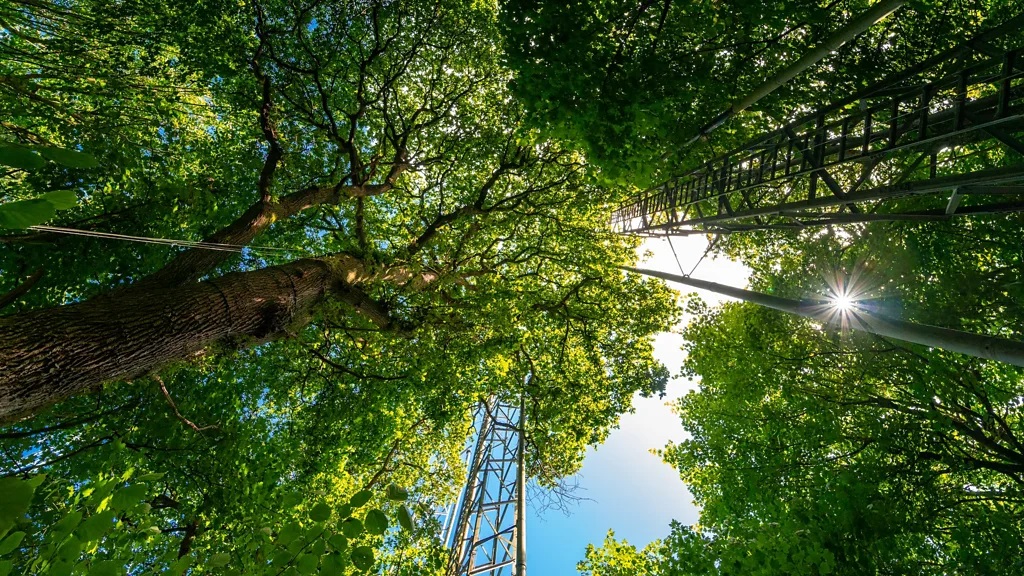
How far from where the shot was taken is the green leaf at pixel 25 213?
656 millimetres

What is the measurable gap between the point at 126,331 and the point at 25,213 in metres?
3.92

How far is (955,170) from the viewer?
25.0 feet

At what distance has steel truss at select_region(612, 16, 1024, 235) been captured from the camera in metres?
4.22

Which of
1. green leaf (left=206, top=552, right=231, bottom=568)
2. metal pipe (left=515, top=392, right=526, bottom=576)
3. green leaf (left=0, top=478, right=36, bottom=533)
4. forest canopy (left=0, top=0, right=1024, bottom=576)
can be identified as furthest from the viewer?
metal pipe (left=515, top=392, right=526, bottom=576)

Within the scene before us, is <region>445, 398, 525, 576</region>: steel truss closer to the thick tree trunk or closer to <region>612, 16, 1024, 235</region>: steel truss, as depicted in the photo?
the thick tree trunk

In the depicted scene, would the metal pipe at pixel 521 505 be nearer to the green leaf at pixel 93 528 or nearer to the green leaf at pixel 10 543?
the green leaf at pixel 93 528

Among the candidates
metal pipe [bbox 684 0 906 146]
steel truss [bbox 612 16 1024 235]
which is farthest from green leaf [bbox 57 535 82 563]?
metal pipe [bbox 684 0 906 146]

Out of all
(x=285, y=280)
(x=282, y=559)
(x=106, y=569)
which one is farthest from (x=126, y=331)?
(x=282, y=559)

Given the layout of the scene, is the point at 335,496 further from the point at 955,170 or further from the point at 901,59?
the point at 955,170

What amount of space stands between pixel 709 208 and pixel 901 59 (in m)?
4.43

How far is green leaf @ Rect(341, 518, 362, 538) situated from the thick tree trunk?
2.90 metres

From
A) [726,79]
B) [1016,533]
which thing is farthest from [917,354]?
[726,79]

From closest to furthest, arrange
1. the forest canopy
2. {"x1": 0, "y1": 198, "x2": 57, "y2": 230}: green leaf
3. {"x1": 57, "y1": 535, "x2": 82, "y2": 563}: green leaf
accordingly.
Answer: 1. {"x1": 0, "y1": 198, "x2": 57, "y2": 230}: green leaf
2. {"x1": 57, "y1": 535, "x2": 82, "y2": 563}: green leaf
3. the forest canopy

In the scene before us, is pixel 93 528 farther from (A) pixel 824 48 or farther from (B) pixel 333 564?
(A) pixel 824 48
